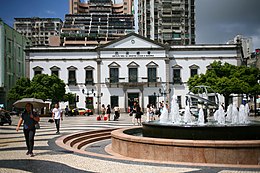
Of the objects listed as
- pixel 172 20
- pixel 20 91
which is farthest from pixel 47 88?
pixel 172 20

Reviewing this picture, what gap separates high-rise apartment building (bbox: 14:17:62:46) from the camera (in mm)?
122125

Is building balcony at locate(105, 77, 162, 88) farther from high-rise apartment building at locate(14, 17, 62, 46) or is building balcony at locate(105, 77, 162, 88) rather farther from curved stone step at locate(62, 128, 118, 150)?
high-rise apartment building at locate(14, 17, 62, 46)

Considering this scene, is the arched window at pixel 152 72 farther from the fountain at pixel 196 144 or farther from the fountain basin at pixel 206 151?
the fountain basin at pixel 206 151


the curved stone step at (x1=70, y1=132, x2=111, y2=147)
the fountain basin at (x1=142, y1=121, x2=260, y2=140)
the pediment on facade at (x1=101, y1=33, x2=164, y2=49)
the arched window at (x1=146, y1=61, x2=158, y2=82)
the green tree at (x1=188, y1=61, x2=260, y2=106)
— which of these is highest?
the pediment on facade at (x1=101, y1=33, x2=164, y2=49)

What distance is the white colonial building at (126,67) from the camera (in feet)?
161

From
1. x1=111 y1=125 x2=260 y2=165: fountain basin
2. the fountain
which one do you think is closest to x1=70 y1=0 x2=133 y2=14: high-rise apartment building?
the fountain

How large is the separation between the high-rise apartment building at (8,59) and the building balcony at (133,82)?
1473 cm

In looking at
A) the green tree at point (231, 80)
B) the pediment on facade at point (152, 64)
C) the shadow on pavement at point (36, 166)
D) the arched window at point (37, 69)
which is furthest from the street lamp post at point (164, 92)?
the shadow on pavement at point (36, 166)

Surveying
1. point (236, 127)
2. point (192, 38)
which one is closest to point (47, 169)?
point (236, 127)

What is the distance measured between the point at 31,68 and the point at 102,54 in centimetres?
1132

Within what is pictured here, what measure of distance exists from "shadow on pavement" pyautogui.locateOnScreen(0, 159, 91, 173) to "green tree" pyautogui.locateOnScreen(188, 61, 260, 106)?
29.7 metres

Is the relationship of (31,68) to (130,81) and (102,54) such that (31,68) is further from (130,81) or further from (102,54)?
(130,81)

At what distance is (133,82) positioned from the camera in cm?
4888

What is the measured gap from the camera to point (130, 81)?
49.3 meters
